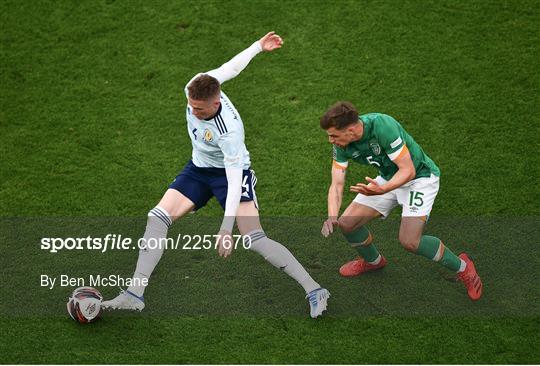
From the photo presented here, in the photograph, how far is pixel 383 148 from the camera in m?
6.07

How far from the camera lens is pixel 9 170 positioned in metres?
7.89

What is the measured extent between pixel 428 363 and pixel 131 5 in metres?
5.25

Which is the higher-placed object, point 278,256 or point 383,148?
point 383,148

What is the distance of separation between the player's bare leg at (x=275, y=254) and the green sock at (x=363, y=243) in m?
0.46

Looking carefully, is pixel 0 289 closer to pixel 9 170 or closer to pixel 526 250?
pixel 9 170

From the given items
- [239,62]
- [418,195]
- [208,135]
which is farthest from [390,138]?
[239,62]

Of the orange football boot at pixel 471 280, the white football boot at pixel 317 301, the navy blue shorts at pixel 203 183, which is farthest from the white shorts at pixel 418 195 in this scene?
the navy blue shorts at pixel 203 183

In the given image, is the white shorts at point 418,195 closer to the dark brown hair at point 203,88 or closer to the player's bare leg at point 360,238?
the player's bare leg at point 360,238

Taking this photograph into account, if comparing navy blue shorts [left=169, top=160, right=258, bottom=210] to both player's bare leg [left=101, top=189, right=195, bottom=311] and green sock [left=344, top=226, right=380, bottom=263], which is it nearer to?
player's bare leg [left=101, top=189, right=195, bottom=311]

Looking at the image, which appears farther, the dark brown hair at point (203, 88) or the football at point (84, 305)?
the football at point (84, 305)

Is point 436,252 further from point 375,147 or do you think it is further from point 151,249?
point 151,249

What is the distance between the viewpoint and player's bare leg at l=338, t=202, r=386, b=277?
6.50 m

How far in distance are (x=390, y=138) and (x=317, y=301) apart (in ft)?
4.15

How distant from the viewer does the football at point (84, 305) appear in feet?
20.4
